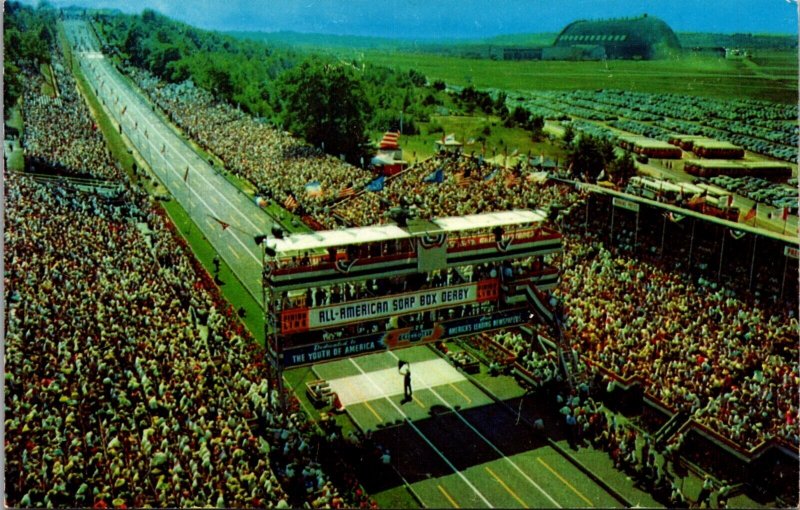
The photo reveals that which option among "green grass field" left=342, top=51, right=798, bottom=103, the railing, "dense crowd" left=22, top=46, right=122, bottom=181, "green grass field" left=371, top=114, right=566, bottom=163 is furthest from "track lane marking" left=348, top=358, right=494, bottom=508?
"green grass field" left=371, top=114, right=566, bottom=163

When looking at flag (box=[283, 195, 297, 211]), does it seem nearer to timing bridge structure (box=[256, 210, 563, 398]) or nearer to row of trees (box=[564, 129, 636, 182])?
row of trees (box=[564, 129, 636, 182])

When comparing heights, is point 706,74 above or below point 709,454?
above

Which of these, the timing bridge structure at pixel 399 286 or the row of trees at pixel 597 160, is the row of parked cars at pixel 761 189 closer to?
the row of trees at pixel 597 160

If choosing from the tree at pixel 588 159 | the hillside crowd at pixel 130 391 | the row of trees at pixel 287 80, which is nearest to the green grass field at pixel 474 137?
the row of trees at pixel 287 80

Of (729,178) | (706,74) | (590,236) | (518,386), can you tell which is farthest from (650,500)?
(706,74)

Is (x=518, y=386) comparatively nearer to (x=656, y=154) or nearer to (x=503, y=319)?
(x=503, y=319)

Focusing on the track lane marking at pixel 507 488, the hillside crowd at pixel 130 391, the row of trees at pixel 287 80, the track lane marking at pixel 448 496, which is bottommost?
the track lane marking at pixel 448 496

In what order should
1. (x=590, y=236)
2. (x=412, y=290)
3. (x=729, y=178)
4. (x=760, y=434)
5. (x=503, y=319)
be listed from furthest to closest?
(x=729, y=178)
(x=590, y=236)
(x=503, y=319)
(x=412, y=290)
(x=760, y=434)
